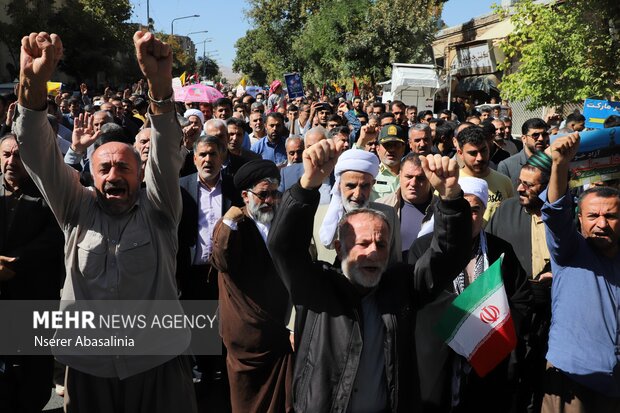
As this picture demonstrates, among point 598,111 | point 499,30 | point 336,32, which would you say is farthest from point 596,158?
point 336,32

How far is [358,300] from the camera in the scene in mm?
3096

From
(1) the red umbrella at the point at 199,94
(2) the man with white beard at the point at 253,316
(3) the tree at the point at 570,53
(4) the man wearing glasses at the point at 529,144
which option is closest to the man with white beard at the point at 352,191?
(2) the man with white beard at the point at 253,316

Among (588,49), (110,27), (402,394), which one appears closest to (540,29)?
(588,49)

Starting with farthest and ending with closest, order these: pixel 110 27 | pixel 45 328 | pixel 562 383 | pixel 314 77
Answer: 1. pixel 110 27
2. pixel 314 77
3. pixel 45 328
4. pixel 562 383

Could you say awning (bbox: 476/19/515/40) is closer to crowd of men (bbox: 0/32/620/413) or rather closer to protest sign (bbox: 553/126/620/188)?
crowd of men (bbox: 0/32/620/413)

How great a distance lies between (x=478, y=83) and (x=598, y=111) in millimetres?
22519

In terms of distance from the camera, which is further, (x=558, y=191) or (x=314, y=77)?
(x=314, y=77)

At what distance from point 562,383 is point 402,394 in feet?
4.29

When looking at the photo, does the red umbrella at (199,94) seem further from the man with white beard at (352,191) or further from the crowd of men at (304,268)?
the man with white beard at (352,191)

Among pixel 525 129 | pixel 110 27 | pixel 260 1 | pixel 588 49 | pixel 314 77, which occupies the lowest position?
pixel 525 129

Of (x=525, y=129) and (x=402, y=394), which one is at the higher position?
(x=525, y=129)

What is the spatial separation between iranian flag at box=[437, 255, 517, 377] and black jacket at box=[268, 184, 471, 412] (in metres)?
0.74

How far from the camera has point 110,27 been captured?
148ft

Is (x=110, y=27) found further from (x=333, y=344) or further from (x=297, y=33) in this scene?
(x=333, y=344)
